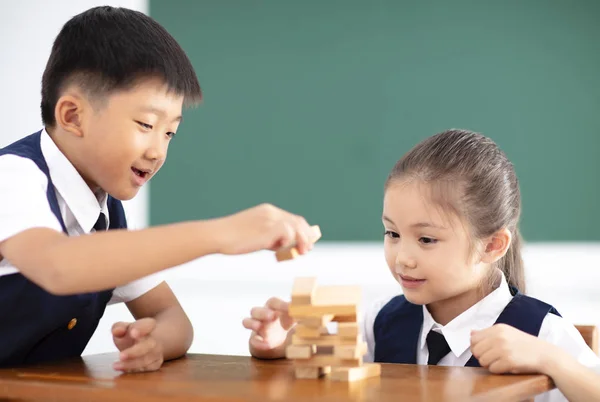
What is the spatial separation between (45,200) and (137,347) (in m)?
0.25

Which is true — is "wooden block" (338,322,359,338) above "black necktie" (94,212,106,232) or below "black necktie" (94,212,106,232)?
below

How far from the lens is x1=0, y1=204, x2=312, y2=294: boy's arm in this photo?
1024 mm

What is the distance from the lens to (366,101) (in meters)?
3.42

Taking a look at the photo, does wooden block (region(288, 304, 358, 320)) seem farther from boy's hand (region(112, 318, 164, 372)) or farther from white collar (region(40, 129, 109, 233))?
white collar (region(40, 129, 109, 233))

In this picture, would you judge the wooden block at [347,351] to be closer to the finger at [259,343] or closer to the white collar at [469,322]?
the finger at [259,343]

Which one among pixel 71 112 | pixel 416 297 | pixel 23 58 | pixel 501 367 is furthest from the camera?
pixel 23 58

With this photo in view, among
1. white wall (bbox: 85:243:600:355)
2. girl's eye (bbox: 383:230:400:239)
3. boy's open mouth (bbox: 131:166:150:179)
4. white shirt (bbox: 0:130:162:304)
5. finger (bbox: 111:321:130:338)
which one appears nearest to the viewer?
white shirt (bbox: 0:130:162:304)

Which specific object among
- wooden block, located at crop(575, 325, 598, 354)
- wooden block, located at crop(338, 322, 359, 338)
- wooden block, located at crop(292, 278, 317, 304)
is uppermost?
wooden block, located at crop(292, 278, 317, 304)

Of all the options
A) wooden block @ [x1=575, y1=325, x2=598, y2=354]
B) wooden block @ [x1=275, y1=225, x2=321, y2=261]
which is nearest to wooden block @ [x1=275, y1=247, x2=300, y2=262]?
wooden block @ [x1=275, y1=225, x2=321, y2=261]

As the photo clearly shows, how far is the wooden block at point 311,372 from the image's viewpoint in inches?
42.6

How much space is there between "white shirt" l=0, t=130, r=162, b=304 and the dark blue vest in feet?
0.07

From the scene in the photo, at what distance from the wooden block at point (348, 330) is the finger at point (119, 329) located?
0.38m

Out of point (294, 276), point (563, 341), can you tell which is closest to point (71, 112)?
point (563, 341)

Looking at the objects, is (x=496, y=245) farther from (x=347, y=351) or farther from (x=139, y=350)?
(x=139, y=350)
